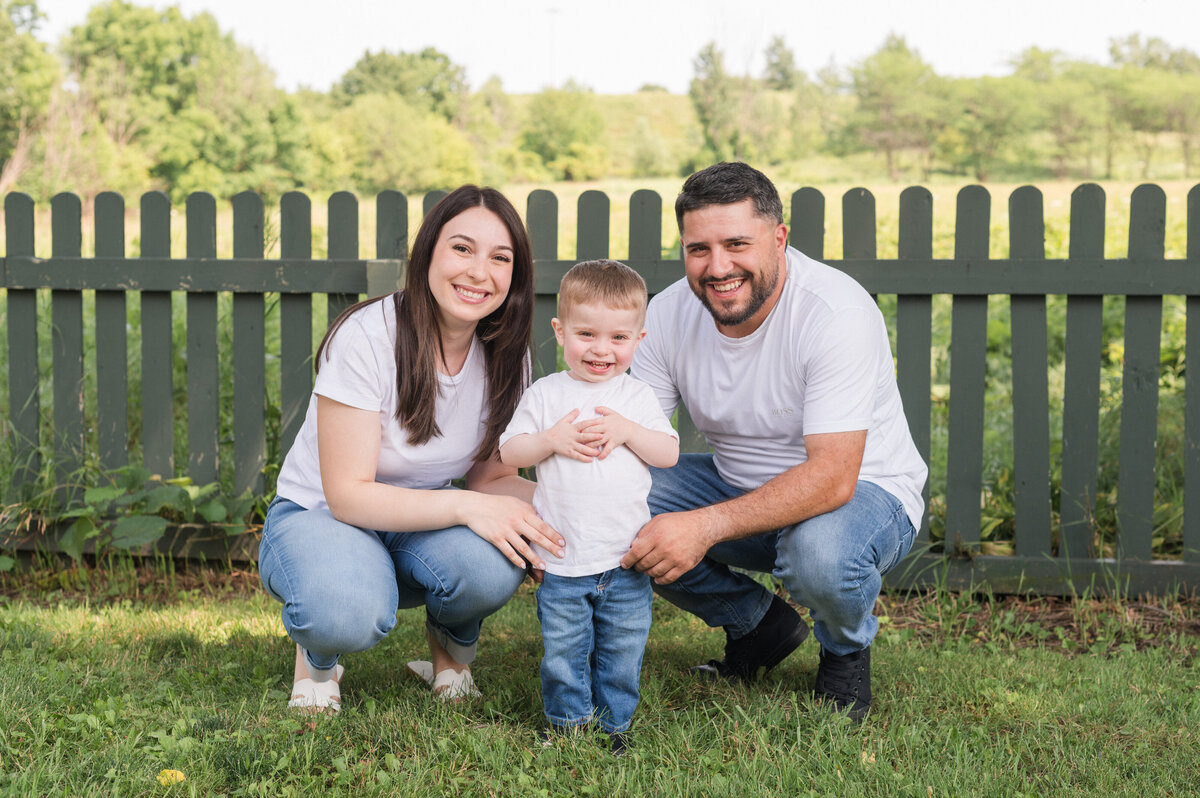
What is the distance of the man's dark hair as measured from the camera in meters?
2.32

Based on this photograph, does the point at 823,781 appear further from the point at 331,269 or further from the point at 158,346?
the point at 158,346

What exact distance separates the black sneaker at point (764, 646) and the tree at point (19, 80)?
30913 millimetres

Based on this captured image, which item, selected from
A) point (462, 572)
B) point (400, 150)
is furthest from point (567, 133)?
point (462, 572)

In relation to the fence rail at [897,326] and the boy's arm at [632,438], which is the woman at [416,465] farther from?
the fence rail at [897,326]

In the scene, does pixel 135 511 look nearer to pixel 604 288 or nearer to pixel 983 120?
pixel 604 288

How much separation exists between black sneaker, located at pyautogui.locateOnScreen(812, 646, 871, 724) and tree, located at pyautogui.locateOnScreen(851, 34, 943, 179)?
101ft

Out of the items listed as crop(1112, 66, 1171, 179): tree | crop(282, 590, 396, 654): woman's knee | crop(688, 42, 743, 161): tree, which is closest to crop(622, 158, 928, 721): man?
crop(282, 590, 396, 654): woman's knee

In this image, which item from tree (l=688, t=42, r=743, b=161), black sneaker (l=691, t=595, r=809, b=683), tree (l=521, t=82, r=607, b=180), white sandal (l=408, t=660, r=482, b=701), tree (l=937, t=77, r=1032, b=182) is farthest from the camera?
tree (l=521, t=82, r=607, b=180)

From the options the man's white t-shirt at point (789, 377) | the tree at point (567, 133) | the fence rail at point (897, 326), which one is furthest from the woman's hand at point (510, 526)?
the tree at point (567, 133)

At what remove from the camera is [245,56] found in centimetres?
3862

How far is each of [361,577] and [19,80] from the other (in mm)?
34360

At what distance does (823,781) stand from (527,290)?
1.37 meters

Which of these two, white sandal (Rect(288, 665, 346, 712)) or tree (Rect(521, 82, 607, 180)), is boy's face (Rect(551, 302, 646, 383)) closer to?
white sandal (Rect(288, 665, 346, 712))

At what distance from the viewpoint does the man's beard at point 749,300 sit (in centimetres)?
240
